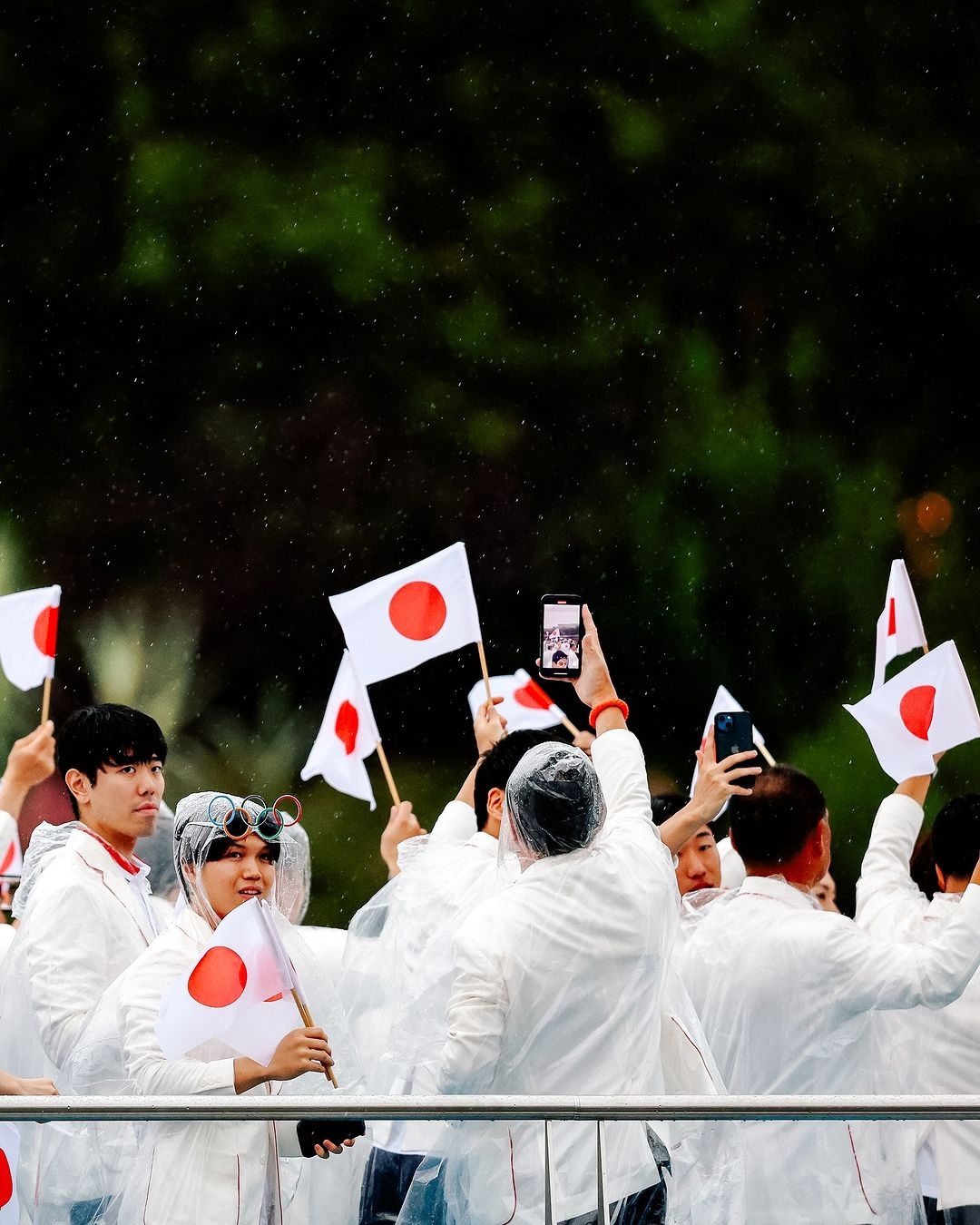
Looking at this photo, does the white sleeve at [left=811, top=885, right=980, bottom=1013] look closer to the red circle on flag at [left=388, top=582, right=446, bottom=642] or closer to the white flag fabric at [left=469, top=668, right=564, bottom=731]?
the red circle on flag at [left=388, top=582, right=446, bottom=642]

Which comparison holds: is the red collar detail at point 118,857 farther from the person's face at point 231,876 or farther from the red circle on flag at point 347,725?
the red circle on flag at point 347,725

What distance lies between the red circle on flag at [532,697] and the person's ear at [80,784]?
6.75 ft

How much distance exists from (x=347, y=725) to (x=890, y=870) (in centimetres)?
200

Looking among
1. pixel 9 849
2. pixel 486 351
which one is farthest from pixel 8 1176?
pixel 486 351

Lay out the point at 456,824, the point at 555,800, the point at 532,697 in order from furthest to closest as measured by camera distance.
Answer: the point at 532,697, the point at 456,824, the point at 555,800

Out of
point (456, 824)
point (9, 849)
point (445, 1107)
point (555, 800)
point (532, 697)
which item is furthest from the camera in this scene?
point (532, 697)

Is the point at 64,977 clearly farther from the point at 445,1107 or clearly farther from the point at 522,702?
the point at 522,702

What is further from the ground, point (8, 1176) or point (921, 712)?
point (921, 712)

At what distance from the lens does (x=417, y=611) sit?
14.0 feet

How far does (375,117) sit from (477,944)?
10.3 meters

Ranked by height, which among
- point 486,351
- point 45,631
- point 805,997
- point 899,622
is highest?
point 486,351

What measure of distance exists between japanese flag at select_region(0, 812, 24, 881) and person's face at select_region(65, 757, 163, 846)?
0.42m

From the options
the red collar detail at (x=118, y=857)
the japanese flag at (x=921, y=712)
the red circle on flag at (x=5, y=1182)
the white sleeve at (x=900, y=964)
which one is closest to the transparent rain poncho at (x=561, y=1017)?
the white sleeve at (x=900, y=964)

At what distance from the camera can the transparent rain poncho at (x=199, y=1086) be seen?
2467mm
